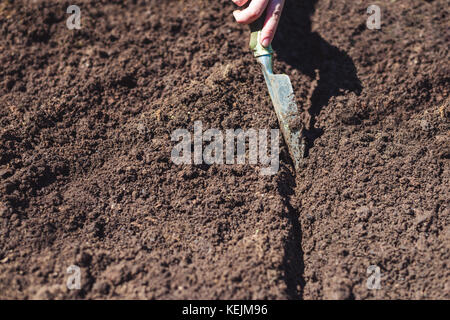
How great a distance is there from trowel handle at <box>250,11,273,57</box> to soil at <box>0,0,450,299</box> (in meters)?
0.21

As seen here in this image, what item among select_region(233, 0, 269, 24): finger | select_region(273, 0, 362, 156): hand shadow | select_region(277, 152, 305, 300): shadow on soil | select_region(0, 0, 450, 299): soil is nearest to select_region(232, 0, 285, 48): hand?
select_region(233, 0, 269, 24): finger

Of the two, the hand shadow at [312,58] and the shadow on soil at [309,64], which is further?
the hand shadow at [312,58]

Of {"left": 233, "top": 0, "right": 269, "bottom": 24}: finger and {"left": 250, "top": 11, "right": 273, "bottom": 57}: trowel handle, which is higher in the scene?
{"left": 233, "top": 0, "right": 269, "bottom": 24}: finger

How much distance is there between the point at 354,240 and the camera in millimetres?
2039

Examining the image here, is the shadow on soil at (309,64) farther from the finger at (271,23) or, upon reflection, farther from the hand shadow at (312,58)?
the finger at (271,23)

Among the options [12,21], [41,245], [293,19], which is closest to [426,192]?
[293,19]

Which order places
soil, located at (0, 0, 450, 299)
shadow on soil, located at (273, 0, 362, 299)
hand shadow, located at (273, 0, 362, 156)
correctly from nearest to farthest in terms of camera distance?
1. soil, located at (0, 0, 450, 299)
2. shadow on soil, located at (273, 0, 362, 299)
3. hand shadow, located at (273, 0, 362, 156)

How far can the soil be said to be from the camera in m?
1.93

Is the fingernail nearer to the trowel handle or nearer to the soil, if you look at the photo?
the trowel handle

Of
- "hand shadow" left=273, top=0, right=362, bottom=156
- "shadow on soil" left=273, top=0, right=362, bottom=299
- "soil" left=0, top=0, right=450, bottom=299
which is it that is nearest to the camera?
"soil" left=0, top=0, right=450, bottom=299

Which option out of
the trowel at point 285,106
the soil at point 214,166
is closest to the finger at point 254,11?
the trowel at point 285,106

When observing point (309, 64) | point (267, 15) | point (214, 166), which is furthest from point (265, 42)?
point (214, 166)

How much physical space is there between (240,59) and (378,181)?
106cm

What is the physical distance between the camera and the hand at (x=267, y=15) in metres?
2.31
